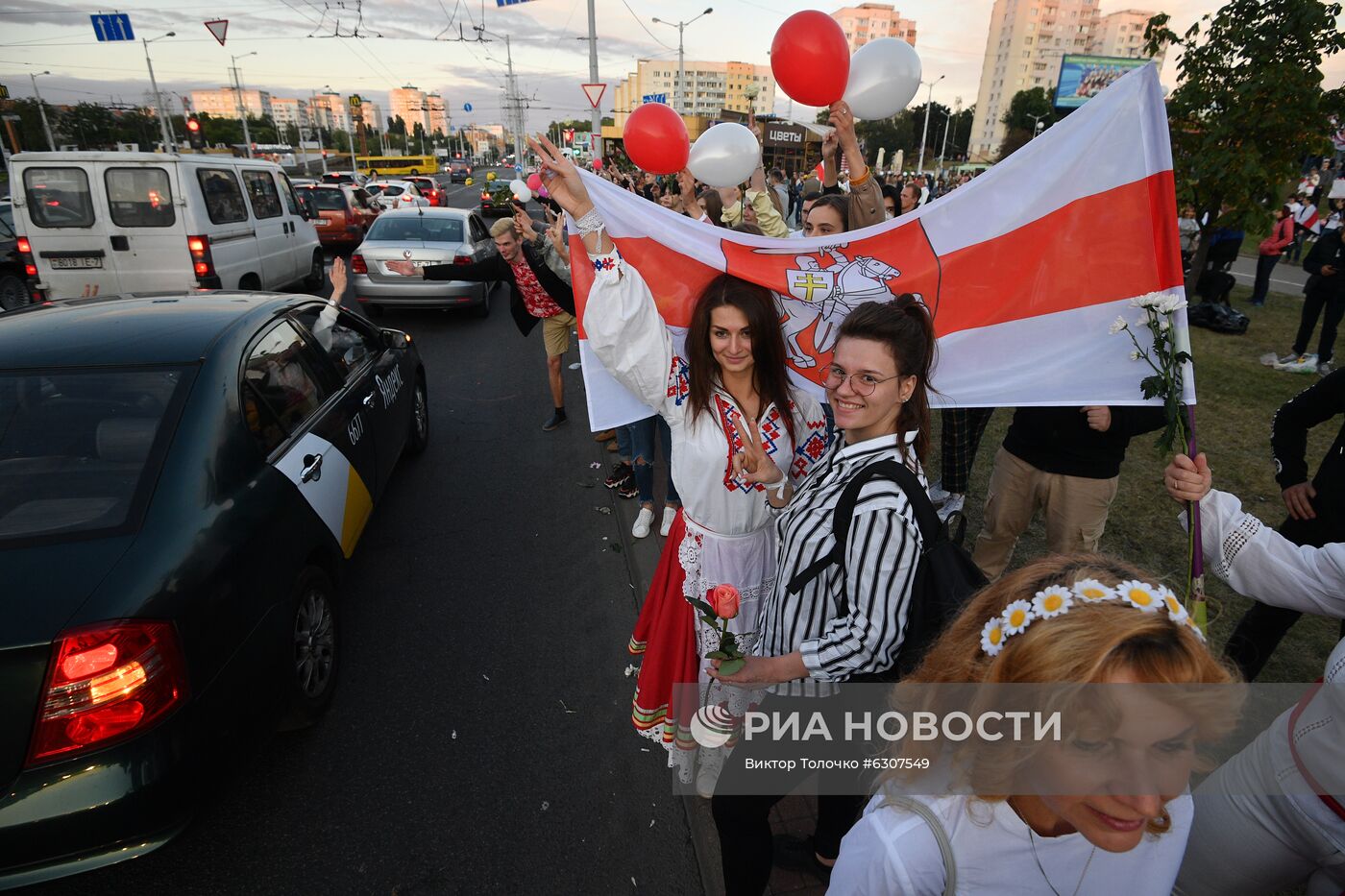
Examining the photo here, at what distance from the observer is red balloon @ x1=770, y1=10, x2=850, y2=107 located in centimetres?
265

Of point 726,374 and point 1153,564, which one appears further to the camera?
point 1153,564

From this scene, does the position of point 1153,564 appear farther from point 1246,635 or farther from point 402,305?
point 402,305

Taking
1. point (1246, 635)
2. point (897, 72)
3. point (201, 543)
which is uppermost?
point (897, 72)

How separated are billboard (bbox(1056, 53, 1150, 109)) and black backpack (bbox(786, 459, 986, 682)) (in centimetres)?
4500

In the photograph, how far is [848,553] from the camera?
1616mm

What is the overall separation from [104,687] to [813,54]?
3232 mm

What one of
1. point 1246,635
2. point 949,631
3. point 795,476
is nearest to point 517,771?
point 795,476

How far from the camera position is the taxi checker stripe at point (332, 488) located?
297 centimetres

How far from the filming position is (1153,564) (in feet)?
13.5

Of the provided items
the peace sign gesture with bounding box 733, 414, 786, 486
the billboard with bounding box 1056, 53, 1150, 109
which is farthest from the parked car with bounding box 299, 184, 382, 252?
the billboard with bounding box 1056, 53, 1150, 109

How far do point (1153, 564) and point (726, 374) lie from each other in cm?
347

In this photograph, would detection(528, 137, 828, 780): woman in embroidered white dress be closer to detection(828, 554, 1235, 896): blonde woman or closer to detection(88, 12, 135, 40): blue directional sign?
detection(828, 554, 1235, 896): blonde woman

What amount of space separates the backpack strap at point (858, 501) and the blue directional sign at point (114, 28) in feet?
79.4

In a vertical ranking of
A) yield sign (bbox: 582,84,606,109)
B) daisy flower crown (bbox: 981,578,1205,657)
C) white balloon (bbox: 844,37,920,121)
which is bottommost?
daisy flower crown (bbox: 981,578,1205,657)
